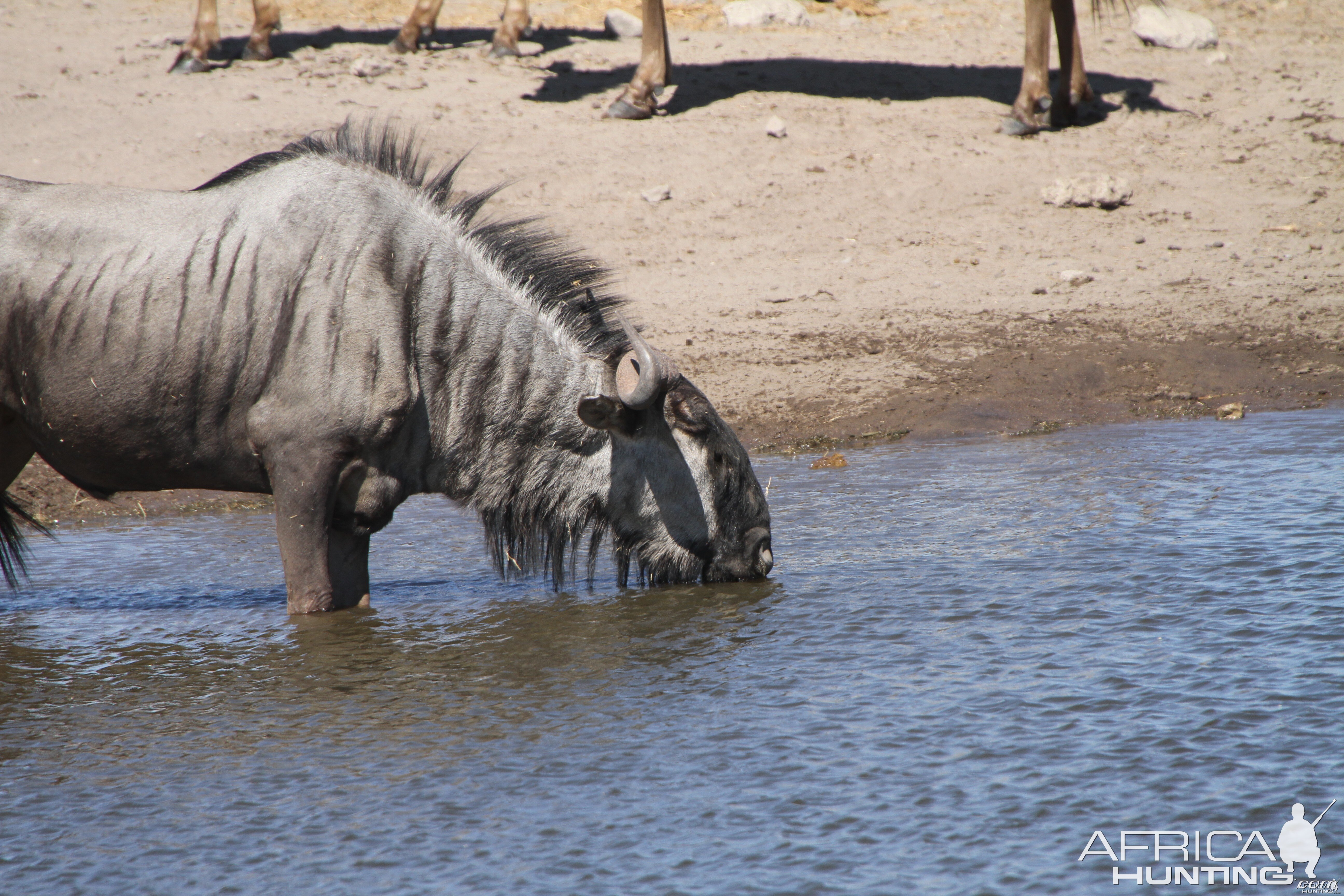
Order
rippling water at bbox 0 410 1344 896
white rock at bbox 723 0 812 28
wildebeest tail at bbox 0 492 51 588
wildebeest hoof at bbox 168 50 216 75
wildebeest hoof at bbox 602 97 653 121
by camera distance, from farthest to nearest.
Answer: white rock at bbox 723 0 812 28 → wildebeest hoof at bbox 168 50 216 75 → wildebeest hoof at bbox 602 97 653 121 → wildebeest tail at bbox 0 492 51 588 → rippling water at bbox 0 410 1344 896

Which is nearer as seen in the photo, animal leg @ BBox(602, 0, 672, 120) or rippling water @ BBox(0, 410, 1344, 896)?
rippling water @ BBox(0, 410, 1344, 896)

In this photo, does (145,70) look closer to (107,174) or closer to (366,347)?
(107,174)

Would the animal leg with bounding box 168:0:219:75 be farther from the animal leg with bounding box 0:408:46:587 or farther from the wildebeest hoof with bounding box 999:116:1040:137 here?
the animal leg with bounding box 0:408:46:587

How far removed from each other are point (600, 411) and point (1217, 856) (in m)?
2.73

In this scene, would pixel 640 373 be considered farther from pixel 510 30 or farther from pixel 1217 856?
pixel 510 30

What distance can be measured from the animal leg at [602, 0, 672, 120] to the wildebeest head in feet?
25.3

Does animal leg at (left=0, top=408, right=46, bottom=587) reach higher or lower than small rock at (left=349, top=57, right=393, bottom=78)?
lower

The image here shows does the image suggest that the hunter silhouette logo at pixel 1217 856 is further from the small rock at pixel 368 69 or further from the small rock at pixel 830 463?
the small rock at pixel 368 69

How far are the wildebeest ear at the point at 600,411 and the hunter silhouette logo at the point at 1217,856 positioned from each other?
8.16ft

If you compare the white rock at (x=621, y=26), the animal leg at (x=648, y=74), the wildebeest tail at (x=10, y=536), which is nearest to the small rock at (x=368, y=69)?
the animal leg at (x=648, y=74)

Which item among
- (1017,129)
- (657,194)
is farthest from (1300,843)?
(1017,129)

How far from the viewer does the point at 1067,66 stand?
40.7 feet

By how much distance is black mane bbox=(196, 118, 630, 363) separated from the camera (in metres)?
5.29

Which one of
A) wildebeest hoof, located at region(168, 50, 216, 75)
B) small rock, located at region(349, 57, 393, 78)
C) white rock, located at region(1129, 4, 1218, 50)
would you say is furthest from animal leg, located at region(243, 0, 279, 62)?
white rock, located at region(1129, 4, 1218, 50)
